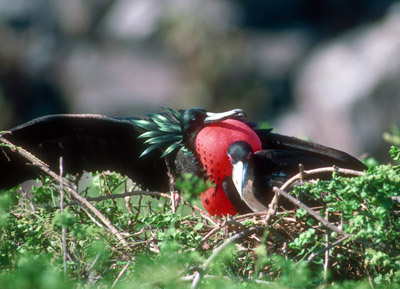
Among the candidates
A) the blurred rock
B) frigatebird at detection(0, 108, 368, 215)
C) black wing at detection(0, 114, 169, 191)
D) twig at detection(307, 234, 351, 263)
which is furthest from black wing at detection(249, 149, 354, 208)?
the blurred rock

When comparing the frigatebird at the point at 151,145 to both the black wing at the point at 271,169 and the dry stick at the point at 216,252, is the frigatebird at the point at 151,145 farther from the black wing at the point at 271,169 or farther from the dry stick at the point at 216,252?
the dry stick at the point at 216,252

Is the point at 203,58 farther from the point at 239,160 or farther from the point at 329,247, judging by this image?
the point at 329,247

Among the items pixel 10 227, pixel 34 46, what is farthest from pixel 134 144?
pixel 34 46

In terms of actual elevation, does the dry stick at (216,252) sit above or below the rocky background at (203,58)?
below

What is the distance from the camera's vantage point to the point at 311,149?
9.93ft

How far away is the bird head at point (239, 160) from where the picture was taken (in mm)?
2695

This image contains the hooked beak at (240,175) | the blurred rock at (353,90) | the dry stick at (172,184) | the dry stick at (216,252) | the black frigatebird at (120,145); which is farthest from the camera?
the blurred rock at (353,90)

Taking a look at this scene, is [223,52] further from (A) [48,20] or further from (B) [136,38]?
(A) [48,20]

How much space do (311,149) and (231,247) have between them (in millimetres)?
1005

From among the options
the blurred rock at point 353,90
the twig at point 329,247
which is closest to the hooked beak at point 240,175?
the twig at point 329,247

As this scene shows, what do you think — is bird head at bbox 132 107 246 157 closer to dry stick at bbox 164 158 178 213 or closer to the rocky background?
dry stick at bbox 164 158 178 213

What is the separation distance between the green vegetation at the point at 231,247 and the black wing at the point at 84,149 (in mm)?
438

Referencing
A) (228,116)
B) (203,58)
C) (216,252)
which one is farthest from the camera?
(203,58)

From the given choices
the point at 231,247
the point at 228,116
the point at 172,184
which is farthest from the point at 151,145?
the point at 231,247
